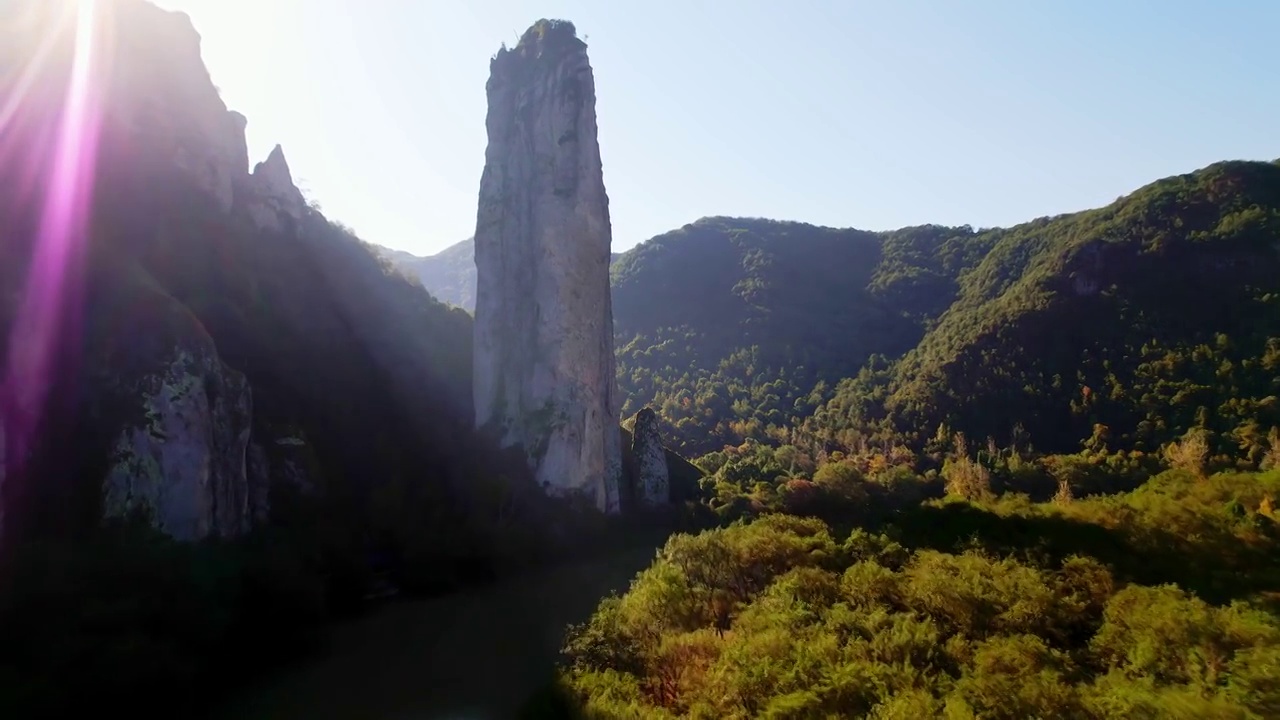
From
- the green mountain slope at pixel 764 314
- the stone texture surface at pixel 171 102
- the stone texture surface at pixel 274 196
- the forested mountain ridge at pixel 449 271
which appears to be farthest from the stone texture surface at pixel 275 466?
the forested mountain ridge at pixel 449 271

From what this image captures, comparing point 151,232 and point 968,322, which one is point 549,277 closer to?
point 151,232

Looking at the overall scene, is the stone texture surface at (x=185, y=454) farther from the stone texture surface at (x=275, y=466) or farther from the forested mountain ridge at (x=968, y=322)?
the forested mountain ridge at (x=968, y=322)

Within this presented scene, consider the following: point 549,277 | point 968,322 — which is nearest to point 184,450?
point 549,277

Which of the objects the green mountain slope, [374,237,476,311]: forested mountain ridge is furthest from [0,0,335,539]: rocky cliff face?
[374,237,476,311]: forested mountain ridge

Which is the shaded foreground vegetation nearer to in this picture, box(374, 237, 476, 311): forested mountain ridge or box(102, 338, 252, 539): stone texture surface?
box(102, 338, 252, 539): stone texture surface

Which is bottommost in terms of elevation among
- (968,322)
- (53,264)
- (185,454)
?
(185,454)

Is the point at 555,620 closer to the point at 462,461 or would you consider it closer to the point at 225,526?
the point at 225,526
